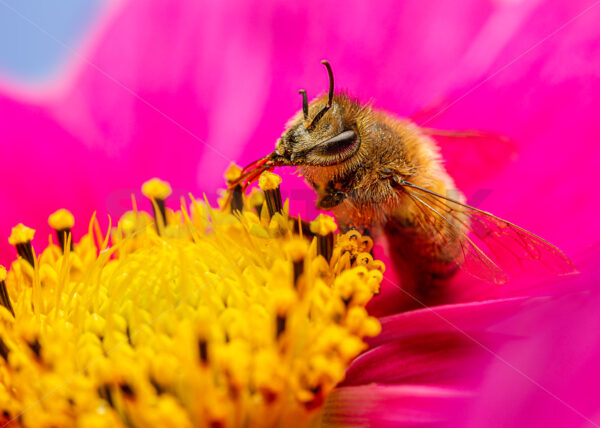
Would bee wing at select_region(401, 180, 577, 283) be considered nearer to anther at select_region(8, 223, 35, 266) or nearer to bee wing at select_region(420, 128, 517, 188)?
bee wing at select_region(420, 128, 517, 188)

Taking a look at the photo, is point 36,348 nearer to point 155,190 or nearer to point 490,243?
point 155,190

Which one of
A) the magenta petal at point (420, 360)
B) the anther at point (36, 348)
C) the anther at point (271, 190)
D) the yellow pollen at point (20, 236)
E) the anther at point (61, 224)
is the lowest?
the magenta petal at point (420, 360)

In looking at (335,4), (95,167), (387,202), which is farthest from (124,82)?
(387,202)

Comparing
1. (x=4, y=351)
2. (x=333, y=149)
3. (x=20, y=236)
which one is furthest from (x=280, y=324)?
(x=20, y=236)

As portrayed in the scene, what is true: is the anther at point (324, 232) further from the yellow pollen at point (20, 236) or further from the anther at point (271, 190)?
the yellow pollen at point (20, 236)

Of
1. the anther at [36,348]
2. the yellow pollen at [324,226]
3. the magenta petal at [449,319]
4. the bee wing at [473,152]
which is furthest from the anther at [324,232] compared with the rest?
the anther at [36,348]

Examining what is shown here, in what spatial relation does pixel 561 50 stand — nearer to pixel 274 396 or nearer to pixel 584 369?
pixel 584 369

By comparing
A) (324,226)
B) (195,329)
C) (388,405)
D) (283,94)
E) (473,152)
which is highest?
(283,94)
